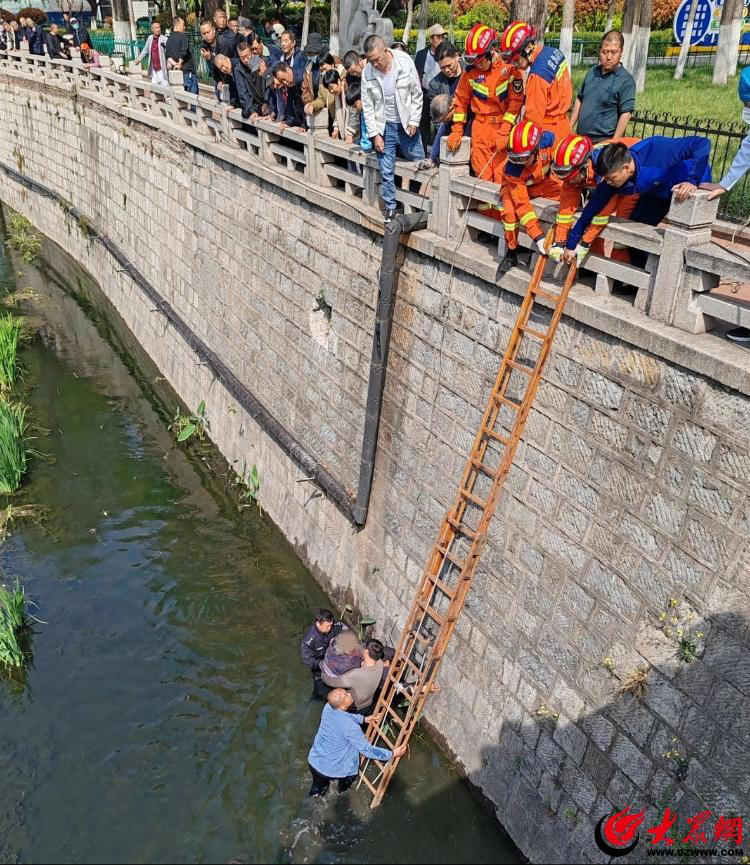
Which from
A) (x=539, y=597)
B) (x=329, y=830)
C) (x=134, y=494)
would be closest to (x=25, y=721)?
(x=329, y=830)

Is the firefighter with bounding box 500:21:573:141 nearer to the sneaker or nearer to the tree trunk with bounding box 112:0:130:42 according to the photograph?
the sneaker

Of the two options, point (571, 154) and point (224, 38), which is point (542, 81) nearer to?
point (571, 154)

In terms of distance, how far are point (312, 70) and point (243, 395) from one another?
4816mm

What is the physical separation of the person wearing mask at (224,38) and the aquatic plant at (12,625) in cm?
883

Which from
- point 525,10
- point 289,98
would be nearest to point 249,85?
point 289,98

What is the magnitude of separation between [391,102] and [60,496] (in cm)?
811

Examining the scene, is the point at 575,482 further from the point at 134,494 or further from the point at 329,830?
the point at 134,494

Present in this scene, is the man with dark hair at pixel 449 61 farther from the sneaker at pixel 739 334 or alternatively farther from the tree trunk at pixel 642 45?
the tree trunk at pixel 642 45

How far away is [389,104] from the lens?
786 cm

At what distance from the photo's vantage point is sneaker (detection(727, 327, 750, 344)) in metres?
5.18

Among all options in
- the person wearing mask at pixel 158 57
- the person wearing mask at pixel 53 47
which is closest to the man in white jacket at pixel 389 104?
the person wearing mask at pixel 158 57

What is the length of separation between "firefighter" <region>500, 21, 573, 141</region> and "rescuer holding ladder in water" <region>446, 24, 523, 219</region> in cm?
13

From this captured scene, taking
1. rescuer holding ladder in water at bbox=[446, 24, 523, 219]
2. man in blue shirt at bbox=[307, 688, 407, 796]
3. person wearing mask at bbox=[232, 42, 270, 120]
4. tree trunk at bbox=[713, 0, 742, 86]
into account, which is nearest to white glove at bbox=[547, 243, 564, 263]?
rescuer holding ladder in water at bbox=[446, 24, 523, 219]

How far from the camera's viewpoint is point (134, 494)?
12523 mm
